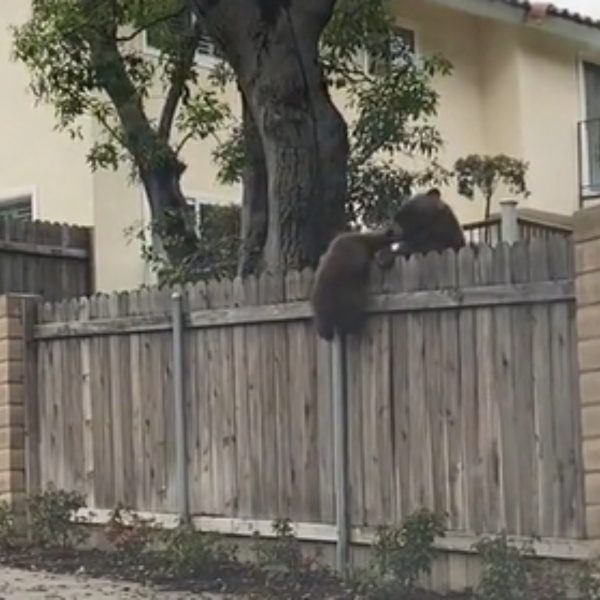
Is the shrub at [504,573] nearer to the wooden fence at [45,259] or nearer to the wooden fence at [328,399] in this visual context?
the wooden fence at [328,399]

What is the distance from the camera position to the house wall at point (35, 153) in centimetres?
1452

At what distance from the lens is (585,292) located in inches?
265

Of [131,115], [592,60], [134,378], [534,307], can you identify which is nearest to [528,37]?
[592,60]

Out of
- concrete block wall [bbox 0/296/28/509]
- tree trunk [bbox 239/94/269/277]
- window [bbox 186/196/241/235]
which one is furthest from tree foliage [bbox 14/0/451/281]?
concrete block wall [bbox 0/296/28/509]

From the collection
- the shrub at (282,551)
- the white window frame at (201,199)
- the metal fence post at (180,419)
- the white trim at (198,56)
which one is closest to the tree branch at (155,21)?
the white trim at (198,56)

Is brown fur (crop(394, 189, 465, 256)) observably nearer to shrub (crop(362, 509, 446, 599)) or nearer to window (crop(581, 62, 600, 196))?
shrub (crop(362, 509, 446, 599))

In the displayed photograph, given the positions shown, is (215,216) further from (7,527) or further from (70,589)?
(70,589)

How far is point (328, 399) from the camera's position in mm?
8078

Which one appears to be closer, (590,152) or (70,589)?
(70,589)

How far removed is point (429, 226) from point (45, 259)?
5954 millimetres

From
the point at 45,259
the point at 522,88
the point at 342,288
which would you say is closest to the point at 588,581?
the point at 342,288

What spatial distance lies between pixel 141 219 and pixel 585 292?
334 inches

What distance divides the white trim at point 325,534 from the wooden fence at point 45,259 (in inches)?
170

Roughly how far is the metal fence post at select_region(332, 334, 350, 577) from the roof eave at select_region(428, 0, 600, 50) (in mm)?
11523
